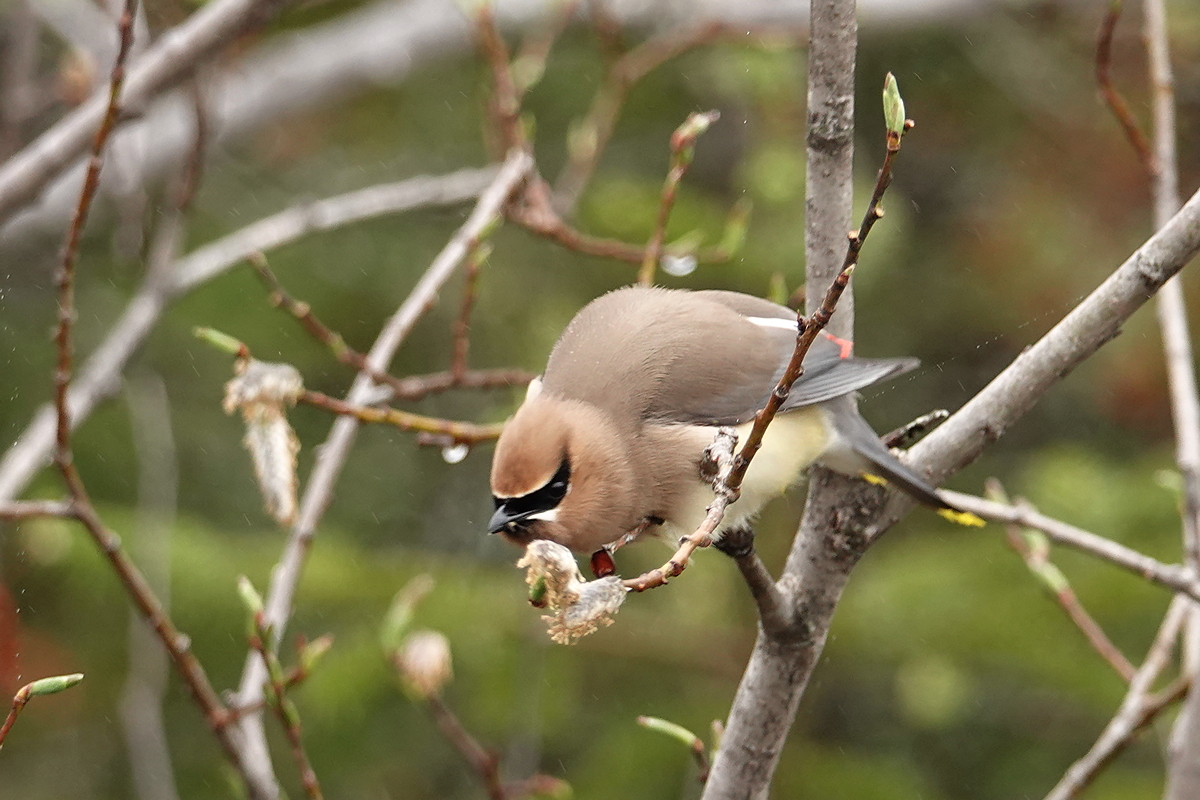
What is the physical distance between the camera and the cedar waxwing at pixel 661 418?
2.21 m

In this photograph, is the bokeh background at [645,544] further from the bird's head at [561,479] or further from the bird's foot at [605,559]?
the bird's foot at [605,559]

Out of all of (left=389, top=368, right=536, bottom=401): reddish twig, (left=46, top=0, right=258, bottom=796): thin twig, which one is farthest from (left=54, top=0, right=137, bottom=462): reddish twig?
(left=389, top=368, right=536, bottom=401): reddish twig

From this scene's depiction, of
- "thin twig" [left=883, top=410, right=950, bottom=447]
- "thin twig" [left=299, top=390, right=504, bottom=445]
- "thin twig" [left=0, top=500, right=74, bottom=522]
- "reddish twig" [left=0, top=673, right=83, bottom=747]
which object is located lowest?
"reddish twig" [left=0, top=673, right=83, bottom=747]

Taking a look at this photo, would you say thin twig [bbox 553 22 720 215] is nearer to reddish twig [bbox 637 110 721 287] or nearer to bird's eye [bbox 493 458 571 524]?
reddish twig [bbox 637 110 721 287]

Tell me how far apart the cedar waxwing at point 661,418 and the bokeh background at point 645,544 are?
0.87ft

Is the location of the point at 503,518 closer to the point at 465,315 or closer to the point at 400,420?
the point at 400,420

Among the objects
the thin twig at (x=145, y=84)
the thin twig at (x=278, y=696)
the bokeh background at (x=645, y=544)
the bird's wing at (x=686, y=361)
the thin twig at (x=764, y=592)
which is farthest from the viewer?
the bokeh background at (x=645, y=544)

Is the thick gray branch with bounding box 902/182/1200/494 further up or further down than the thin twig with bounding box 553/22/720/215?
further down

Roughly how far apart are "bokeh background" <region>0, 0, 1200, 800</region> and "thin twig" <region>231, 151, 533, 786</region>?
0.69 meters

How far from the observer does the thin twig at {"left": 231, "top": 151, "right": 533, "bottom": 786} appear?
8.00 ft

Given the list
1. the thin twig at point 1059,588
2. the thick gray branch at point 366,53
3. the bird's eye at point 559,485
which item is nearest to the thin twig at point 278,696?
the bird's eye at point 559,485

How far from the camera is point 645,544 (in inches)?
174

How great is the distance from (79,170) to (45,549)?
2.05m

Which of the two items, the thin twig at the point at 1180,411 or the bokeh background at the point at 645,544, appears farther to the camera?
the bokeh background at the point at 645,544
